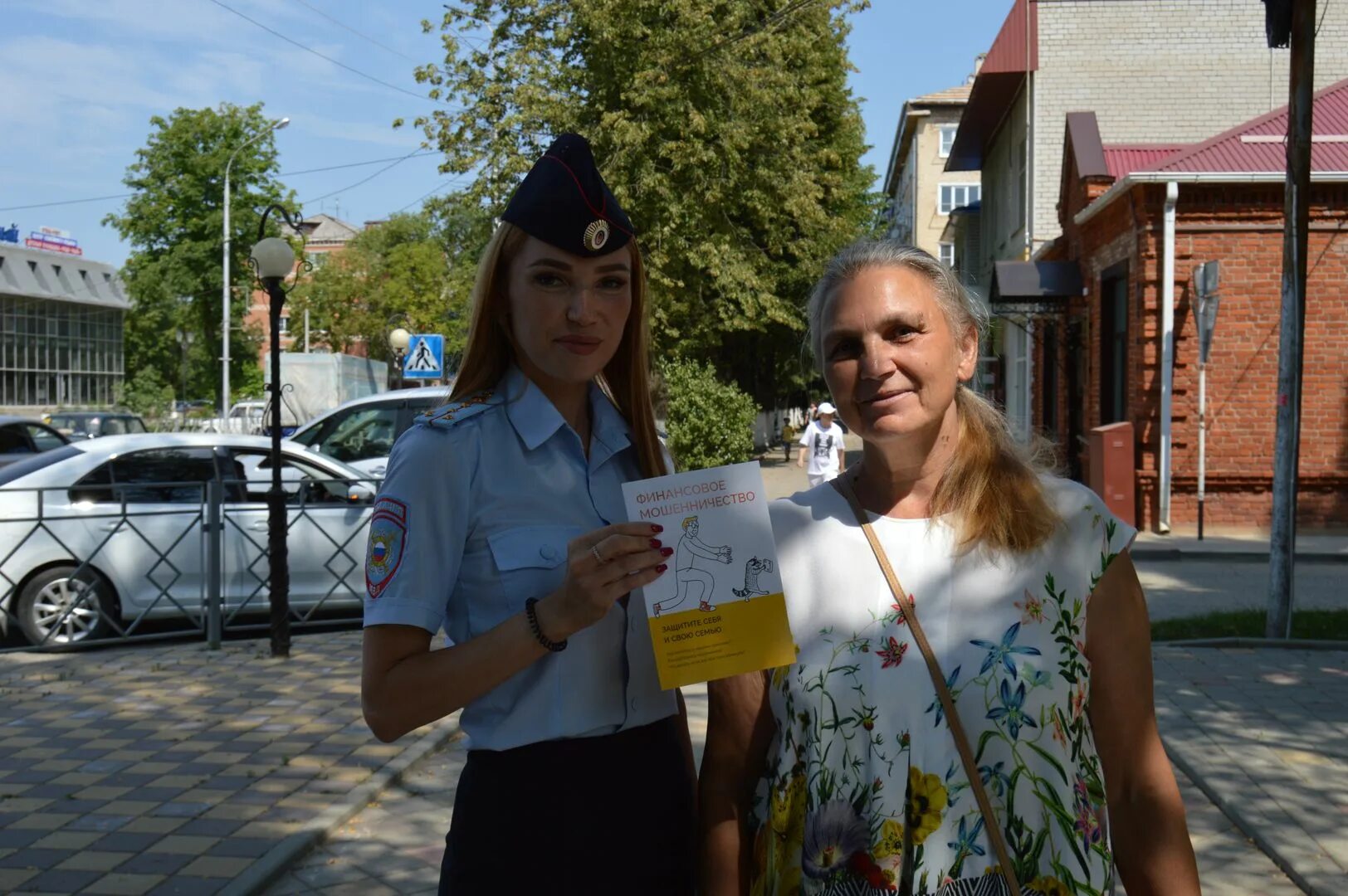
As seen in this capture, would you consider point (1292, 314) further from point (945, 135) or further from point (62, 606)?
point (945, 135)

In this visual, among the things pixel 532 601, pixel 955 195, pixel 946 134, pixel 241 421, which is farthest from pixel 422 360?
pixel 946 134

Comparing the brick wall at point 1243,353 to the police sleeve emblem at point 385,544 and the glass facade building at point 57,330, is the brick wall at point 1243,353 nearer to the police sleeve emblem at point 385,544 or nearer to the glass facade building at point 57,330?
the police sleeve emblem at point 385,544

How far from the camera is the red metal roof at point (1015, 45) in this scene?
87.2 feet

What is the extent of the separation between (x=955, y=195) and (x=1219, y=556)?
58.2 metres

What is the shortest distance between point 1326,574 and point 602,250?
14.4m

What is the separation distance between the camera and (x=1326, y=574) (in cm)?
1443

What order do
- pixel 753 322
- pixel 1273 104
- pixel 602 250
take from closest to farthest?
1. pixel 602 250
2. pixel 1273 104
3. pixel 753 322

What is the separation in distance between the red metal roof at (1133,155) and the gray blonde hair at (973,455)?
67.7 feet

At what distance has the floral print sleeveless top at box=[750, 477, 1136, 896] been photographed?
204cm

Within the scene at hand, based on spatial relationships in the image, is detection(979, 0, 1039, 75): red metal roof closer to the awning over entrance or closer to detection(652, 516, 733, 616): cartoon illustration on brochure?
the awning over entrance

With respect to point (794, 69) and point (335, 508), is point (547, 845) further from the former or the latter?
point (794, 69)

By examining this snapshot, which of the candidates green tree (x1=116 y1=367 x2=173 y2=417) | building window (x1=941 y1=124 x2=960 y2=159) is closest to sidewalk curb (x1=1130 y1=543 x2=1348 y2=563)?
green tree (x1=116 y1=367 x2=173 y2=417)

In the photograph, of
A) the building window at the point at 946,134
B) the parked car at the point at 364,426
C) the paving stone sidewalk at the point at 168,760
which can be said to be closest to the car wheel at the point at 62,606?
the paving stone sidewalk at the point at 168,760

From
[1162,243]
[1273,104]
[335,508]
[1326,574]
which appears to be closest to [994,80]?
[1273,104]
